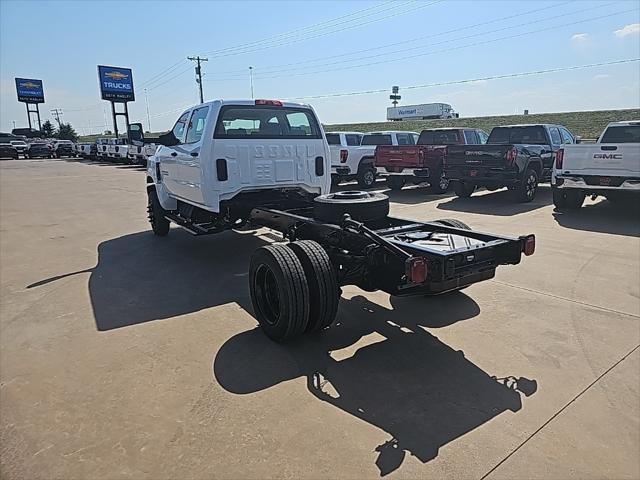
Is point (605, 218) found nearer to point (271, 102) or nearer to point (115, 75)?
point (271, 102)

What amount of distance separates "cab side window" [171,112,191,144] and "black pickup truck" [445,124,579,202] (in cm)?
720

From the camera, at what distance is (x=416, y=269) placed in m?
3.47

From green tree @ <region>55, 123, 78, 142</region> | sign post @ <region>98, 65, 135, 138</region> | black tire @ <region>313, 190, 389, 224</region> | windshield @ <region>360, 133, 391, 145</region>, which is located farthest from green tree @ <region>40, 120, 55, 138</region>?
black tire @ <region>313, 190, 389, 224</region>

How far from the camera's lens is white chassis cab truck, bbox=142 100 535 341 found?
12.9 feet

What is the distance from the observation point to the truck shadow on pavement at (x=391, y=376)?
118 inches

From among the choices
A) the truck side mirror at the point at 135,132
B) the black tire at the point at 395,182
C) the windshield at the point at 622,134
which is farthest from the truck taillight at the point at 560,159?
the truck side mirror at the point at 135,132

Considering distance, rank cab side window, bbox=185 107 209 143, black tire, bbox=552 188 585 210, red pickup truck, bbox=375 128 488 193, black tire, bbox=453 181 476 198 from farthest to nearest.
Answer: red pickup truck, bbox=375 128 488 193
black tire, bbox=453 181 476 198
black tire, bbox=552 188 585 210
cab side window, bbox=185 107 209 143

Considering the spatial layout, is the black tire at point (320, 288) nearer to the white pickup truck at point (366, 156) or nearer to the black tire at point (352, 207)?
the black tire at point (352, 207)

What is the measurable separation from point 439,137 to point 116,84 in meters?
55.7

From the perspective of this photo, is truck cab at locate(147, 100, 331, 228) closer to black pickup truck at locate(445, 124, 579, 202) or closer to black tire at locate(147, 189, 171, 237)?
black tire at locate(147, 189, 171, 237)

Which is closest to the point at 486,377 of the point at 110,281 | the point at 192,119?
the point at 110,281

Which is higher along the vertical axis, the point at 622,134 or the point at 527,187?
the point at 622,134

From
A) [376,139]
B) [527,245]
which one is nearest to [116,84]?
[376,139]

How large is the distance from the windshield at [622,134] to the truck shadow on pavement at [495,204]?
2.00 m
